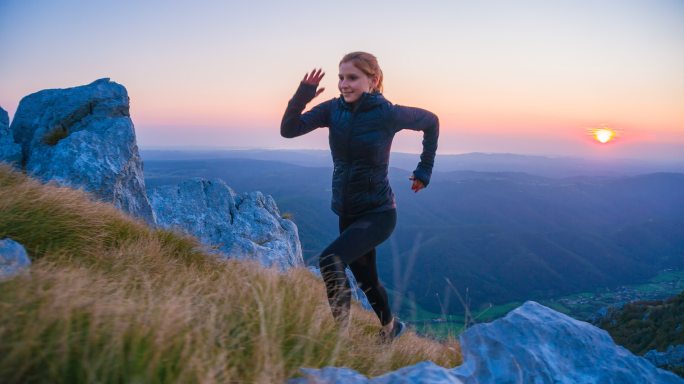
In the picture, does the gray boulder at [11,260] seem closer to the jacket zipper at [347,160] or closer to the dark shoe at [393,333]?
the jacket zipper at [347,160]

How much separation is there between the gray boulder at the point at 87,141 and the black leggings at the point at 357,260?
7371mm

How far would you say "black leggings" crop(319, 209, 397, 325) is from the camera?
4.57 metres

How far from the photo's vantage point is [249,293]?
3.68m

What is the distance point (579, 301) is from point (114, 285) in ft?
615

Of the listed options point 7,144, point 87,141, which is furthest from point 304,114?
point 7,144

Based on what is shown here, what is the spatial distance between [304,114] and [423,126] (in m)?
1.70

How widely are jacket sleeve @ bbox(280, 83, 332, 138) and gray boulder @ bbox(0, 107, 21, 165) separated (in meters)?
8.95

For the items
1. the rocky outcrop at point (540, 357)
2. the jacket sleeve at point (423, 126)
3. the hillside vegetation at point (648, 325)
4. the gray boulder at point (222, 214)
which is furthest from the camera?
the hillside vegetation at point (648, 325)

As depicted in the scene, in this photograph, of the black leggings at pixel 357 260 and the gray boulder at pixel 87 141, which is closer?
the black leggings at pixel 357 260

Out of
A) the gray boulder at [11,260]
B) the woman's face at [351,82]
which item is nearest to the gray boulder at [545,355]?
the woman's face at [351,82]

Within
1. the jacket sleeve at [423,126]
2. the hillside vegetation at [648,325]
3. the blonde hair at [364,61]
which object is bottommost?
the hillside vegetation at [648,325]

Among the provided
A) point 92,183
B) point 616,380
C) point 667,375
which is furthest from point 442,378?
point 92,183

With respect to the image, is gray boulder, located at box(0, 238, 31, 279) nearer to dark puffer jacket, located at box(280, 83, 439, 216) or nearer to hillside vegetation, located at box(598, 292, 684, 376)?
dark puffer jacket, located at box(280, 83, 439, 216)

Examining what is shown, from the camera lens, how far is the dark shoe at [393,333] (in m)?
4.92
